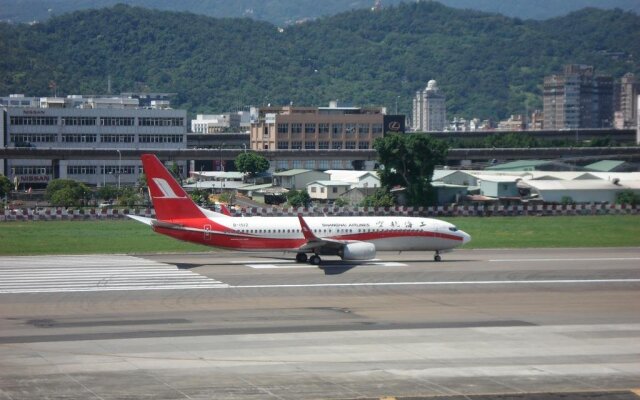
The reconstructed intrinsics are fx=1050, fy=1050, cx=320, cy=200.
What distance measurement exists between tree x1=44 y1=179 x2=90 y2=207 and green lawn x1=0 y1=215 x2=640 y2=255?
1991 cm

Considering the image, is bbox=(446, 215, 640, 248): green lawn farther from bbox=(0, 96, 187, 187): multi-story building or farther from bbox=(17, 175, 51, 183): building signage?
bbox=(17, 175, 51, 183): building signage

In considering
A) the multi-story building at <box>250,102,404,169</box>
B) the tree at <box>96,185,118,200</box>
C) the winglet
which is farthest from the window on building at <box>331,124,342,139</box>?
the winglet

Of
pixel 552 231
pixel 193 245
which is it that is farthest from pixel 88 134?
pixel 552 231

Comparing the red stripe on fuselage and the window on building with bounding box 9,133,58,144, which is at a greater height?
the window on building with bounding box 9,133,58,144

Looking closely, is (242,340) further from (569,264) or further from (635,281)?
(569,264)

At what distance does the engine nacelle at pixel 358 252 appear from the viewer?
59156 mm

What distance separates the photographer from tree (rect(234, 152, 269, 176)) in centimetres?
14262

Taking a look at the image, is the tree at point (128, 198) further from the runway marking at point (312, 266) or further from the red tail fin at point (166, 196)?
the runway marking at point (312, 266)

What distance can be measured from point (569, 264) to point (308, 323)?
81.4 ft

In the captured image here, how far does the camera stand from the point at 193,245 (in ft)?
236

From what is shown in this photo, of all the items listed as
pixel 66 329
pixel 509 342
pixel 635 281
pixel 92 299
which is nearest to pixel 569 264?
pixel 635 281

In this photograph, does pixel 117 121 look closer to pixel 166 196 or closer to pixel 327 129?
pixel 327 129

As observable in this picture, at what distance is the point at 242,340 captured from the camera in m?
37.7

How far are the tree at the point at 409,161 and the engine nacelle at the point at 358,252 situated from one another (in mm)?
44494
